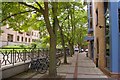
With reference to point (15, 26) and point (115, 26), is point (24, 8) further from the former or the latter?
point (115, 26)

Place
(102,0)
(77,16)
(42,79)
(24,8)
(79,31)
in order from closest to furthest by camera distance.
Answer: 1. (42,79)
2. (24,8)
3. (102,0)
4. (77,16)
5. (79,31)

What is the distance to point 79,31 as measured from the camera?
173ft

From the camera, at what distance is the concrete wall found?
42.9 ft

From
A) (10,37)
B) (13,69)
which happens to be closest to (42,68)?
(13,69)

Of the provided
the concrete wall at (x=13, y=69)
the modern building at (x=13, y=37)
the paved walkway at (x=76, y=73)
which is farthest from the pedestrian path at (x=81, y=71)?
the modern building at (x=13, y=37)

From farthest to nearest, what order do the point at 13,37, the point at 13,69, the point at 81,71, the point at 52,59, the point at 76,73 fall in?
the point at 13,37 → the point at 81,71 → the point at 76,73 → the point at 52,59 → the point at 13,69

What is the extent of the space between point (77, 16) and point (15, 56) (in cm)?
2204

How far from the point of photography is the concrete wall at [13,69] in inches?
515

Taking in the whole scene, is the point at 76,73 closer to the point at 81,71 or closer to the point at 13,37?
the point at 81,71

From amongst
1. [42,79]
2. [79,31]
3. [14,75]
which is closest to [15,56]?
[14,75]

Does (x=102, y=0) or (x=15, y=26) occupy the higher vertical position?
(x=102, y=0)

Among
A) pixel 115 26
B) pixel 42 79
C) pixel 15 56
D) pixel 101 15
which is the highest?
pixel 101 15

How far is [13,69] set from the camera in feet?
47.5

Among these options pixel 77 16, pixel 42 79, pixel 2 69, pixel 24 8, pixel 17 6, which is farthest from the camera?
pixel 77 16
